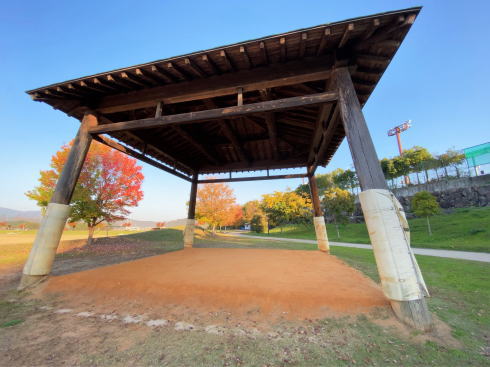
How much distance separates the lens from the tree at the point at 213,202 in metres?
27.2

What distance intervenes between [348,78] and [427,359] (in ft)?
13.9

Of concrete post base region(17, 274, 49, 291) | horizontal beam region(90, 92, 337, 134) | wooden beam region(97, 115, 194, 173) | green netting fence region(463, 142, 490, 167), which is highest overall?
green netting fence region(463, 142, 490, 167)

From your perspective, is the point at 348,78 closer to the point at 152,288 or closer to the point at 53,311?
the point at 152,288

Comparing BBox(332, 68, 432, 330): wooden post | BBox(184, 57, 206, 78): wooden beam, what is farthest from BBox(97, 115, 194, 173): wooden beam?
BBox(332, 68, 432, 330): wooden post

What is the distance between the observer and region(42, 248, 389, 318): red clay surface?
3.10m

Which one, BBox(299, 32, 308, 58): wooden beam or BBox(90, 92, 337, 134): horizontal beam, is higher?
BBox(299, 32, 308, 58): wooden beam

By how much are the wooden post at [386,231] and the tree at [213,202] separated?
24.6m

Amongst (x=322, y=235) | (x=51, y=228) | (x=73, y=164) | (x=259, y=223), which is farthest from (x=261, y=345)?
(x=259, y=223)

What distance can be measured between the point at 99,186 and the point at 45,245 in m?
8.34

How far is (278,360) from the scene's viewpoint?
2.01 metres

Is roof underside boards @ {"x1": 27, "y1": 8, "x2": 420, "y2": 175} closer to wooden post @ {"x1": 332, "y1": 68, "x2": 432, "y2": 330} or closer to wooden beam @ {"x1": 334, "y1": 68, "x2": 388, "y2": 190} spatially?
wooden beam @ {"x1": 334, "y1": 68, "x2": 388, "y2": 190}

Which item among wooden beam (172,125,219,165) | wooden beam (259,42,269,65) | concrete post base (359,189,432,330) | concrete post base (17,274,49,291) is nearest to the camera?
concrete post base (359,189,432,330)

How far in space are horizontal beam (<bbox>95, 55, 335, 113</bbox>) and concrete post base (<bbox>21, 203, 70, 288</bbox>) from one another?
2.89 meters

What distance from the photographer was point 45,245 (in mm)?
4461
